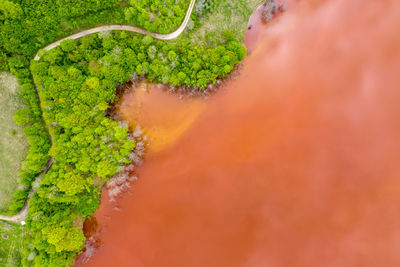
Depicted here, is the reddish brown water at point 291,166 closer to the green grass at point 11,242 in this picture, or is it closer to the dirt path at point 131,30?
the green grass at point 11,242

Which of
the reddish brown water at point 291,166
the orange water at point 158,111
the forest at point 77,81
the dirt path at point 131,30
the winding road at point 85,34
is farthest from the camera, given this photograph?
the orange water at point 158,111

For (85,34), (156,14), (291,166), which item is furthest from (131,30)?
(291,166)

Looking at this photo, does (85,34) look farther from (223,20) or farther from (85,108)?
(223,20)

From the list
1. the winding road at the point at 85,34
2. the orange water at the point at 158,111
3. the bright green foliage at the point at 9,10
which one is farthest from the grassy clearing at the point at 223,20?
the bright green foliage at the point at 9,10

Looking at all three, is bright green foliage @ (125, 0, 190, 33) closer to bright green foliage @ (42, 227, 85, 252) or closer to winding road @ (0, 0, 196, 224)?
winding road @ (0, 0, 196, 224)

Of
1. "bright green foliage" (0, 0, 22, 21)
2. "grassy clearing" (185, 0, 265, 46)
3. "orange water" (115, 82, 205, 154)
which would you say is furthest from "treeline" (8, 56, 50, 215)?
"grassy clearing" (185, 0, 265, 46)

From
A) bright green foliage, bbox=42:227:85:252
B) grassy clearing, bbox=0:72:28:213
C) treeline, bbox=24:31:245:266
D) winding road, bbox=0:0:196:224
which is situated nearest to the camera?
bright green foliage, bbox=42:227:85:252

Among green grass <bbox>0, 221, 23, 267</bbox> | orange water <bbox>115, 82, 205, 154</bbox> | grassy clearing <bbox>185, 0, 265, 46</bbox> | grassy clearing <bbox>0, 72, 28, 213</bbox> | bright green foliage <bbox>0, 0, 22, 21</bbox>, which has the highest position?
grassy clearing <bbox>185, 0, 265, 46</bbox>
